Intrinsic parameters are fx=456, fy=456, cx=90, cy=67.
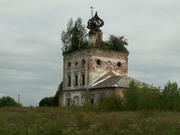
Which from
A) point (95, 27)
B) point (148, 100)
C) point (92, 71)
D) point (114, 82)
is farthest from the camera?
point (95, 27)

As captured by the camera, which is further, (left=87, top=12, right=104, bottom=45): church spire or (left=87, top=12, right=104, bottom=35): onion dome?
(left=87, top=12, right=104, bottom=35): onion dome

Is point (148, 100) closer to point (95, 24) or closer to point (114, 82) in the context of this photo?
point (114, 82)

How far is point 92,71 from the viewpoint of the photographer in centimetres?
5512

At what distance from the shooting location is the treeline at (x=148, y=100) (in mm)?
30875

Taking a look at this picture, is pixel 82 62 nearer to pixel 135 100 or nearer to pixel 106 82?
pixel 106 82

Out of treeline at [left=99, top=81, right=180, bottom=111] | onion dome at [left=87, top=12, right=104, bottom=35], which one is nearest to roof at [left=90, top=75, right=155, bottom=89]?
onion dome at [left=87, top=12, right=104, bottom=35]

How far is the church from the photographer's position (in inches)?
2112

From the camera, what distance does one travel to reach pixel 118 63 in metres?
57.2

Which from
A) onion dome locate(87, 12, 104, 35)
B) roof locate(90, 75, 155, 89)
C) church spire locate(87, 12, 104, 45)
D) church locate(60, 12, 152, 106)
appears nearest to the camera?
roof locate(90, 75, 155, 89)

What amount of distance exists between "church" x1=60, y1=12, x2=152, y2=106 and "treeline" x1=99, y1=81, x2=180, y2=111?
17.8 metres

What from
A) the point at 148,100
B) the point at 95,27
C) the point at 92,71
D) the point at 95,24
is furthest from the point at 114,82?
the point at 148,100

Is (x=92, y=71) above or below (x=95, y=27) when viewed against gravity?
below

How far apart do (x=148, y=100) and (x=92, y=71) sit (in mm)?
23328

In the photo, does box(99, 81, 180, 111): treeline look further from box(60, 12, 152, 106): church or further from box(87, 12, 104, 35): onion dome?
box(87, 12, 104, 35): onion dome
